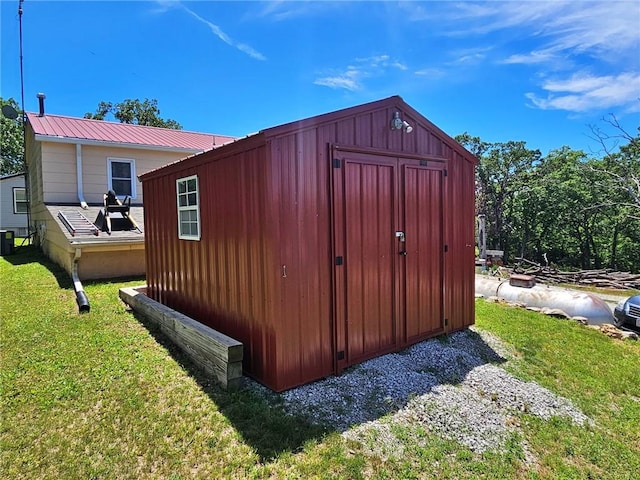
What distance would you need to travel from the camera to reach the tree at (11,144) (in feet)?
77.0

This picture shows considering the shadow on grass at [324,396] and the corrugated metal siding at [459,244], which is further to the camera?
the corrugated metal siding at [459,244]

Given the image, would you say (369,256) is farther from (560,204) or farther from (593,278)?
(560,204)

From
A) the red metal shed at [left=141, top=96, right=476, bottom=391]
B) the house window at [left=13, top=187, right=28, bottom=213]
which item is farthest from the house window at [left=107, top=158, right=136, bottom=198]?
the house window at [left=13, top=187, right=28, bottom=213]

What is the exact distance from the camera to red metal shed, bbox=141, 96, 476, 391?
3.46m

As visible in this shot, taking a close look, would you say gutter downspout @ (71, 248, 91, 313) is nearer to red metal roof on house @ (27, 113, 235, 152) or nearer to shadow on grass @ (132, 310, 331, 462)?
shadow on grass @ (132, 310, 331, 462)

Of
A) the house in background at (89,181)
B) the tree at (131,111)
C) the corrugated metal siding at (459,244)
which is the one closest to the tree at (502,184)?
the house in background at (89,181)

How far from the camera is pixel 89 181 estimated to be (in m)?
10.4

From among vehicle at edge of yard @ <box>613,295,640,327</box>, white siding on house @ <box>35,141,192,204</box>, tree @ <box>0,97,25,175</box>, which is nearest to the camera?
vehicle at edge of yard @ <box>613,295,640,327</box>

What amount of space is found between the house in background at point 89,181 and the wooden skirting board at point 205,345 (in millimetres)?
4023

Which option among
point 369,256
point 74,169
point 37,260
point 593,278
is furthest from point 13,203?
point 593,278

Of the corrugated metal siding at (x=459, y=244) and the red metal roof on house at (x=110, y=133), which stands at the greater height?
the red metal roof on house at (x=110, y=133)

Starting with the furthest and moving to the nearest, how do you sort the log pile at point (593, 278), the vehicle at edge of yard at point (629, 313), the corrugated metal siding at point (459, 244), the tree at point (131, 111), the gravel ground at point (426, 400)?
1. the tree at point (131, 111)
2. the log pile at point (593, 278)
3. the vehicle at edge of yard at point (629, 313)
4. the corrugated metal siding at point (459, 244)
5. the gravel ground at point (426, 400)

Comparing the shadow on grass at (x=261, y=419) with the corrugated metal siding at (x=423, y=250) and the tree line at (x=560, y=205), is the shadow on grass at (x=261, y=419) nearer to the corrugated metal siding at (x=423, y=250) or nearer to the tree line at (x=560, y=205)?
the corrugated metal siding at (x=423, y=250)

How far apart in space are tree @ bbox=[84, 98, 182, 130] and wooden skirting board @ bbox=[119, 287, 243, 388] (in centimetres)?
2800
